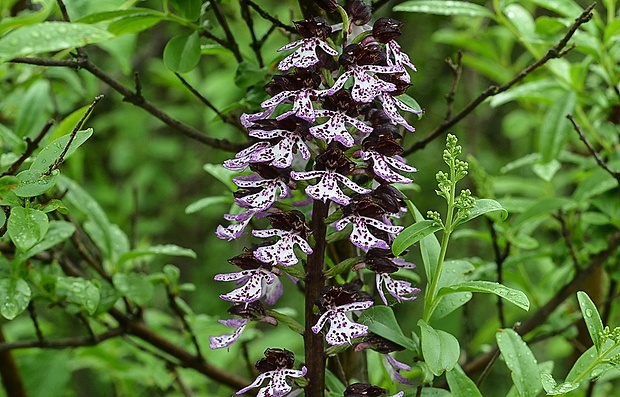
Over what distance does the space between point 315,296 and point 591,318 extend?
A: 0.85ft

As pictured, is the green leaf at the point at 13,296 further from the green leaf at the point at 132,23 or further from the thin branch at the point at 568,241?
the thin branch at the point at 568,241

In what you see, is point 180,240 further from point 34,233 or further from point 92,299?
point 34,233

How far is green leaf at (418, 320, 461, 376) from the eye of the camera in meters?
0.65

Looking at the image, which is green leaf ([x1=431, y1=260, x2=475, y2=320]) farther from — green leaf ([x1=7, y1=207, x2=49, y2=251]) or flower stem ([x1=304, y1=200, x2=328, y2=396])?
green leaf ([x1=7, y1=207, x2=49, y2=251])

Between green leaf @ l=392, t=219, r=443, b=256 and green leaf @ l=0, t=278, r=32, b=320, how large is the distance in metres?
0.40

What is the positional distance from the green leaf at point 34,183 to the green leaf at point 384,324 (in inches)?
12.1

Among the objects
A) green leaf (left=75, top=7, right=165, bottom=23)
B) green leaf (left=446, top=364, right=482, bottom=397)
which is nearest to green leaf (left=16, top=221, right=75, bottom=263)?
green leaf (left=75, top=7, right=165, bottom=23)

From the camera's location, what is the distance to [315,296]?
2.23 ft

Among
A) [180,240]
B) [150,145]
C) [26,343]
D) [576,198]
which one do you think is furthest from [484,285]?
[180,240]

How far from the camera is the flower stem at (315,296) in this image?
2.23 ft

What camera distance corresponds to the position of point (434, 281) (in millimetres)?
719

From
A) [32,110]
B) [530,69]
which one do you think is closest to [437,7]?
[530,69]

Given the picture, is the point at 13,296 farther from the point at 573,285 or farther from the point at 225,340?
the point at 573,285

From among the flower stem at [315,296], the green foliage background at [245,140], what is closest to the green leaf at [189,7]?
the green foliage background at [245,140]
